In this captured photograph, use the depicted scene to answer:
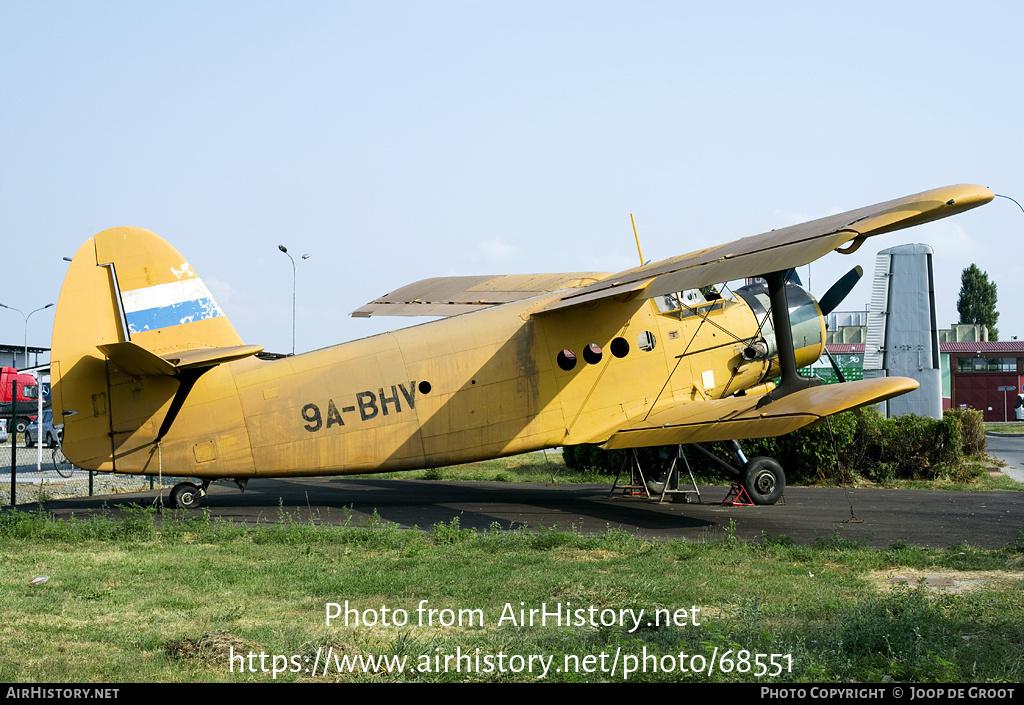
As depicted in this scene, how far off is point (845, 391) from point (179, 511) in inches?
437

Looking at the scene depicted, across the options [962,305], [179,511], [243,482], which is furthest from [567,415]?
[962,305]

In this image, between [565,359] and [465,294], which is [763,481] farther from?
[465,294]

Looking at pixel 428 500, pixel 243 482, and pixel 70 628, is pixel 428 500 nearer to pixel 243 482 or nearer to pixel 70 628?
pixel 243 482

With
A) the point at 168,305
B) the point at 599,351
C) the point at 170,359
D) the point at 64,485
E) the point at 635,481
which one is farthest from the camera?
the point at 64,485

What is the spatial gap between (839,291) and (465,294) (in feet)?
25.4

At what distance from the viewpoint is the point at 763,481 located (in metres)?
15.2

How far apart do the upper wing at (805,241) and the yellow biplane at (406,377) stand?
0.13 m

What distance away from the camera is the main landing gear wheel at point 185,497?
15.0 metres

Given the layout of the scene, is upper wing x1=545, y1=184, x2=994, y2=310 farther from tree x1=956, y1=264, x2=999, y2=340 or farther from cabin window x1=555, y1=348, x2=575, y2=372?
tree x1=956, y1=264, x2=999, y2=340

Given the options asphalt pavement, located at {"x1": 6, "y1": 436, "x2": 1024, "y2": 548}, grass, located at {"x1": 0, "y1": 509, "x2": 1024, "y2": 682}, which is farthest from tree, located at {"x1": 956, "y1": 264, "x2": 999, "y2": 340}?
grass, located at {"x1": 0, "y1": 509, "x2": 1024, "y2": 682}

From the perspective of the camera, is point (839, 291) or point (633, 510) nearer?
point (633, 510)

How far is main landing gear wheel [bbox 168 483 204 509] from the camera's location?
591 inches

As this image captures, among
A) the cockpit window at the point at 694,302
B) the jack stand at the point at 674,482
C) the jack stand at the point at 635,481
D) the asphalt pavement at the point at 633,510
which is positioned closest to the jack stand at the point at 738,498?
the asphalt pavement at the point at 633,510

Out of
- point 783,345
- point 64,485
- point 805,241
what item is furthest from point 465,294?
point 64,485
